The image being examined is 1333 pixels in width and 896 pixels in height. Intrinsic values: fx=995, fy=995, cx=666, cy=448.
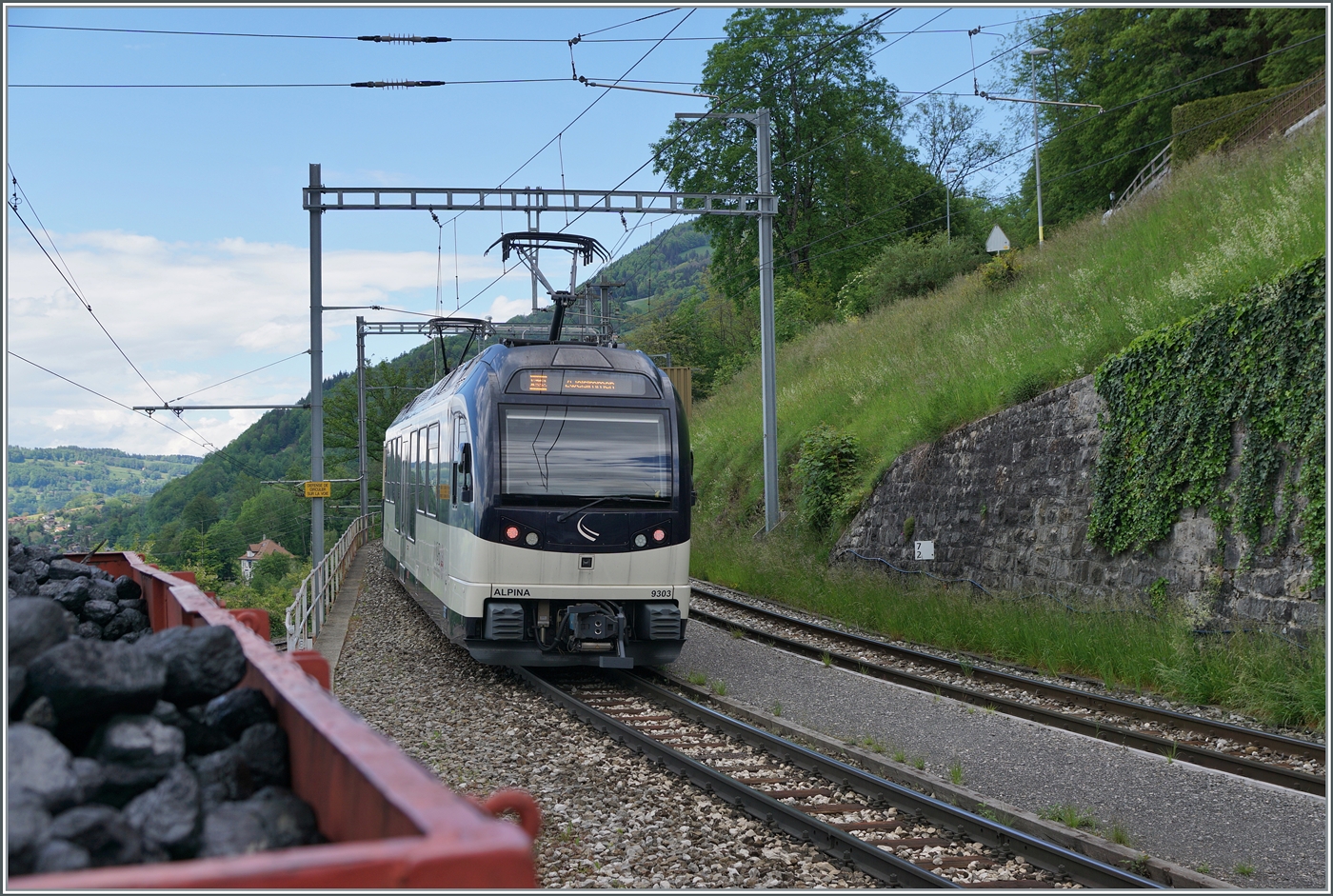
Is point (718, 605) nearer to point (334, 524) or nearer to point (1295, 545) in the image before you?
point (1295, 545)

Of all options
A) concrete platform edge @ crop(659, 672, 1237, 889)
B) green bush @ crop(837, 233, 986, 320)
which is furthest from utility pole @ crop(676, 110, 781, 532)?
green bush @ crop(837, 233, 986, 320)

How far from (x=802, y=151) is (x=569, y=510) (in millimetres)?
33969

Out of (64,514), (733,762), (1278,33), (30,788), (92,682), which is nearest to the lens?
(30,788)

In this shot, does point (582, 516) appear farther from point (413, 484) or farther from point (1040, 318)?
point (1040, 318)

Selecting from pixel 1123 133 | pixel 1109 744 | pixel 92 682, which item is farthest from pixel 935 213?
pixel 92 682

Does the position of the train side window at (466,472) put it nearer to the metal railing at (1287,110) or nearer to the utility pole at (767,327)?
the utility pole at (767,327)

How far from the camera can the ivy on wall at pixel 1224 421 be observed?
1017 centimetres

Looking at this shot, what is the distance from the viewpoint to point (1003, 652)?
41.3ft

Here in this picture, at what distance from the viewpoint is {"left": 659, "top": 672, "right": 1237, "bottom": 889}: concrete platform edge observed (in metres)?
5.43

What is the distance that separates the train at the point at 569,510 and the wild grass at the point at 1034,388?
16.0 feet

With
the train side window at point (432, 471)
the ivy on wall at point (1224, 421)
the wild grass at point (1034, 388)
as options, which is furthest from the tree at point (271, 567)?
the ivy on wall at point (1224, 421)

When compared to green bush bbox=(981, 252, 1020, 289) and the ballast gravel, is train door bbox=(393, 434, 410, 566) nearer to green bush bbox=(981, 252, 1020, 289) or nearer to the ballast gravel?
the ballast gravel

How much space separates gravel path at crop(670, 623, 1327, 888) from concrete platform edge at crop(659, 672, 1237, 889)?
0.96 ft

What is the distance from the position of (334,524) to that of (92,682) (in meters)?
89.9
